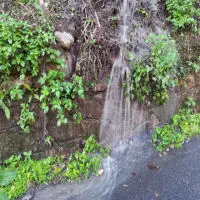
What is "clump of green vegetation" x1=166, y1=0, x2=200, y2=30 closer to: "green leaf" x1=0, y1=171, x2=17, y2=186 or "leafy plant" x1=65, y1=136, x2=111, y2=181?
"leafy plant" x1=65, y1=136, x2=111, y2=181

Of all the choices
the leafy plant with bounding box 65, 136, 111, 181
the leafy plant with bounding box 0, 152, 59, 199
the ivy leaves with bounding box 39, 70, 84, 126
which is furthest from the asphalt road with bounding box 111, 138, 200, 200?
the ivy leaves with bounding box 39, 70, 84, 126

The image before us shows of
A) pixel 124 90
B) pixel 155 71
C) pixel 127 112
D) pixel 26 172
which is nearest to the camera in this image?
pixel 26 172

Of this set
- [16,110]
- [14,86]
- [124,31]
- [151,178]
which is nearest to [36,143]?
[16,110]

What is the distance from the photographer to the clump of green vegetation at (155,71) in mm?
2426

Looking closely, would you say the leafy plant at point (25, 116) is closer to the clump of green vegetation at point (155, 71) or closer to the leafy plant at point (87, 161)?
the leafy plant at point (87, 161)

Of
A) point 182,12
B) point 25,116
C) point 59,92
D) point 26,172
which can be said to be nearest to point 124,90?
point 59,92

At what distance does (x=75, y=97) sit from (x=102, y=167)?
1.08 metres

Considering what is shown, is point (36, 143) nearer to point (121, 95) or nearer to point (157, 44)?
point (121, 95)

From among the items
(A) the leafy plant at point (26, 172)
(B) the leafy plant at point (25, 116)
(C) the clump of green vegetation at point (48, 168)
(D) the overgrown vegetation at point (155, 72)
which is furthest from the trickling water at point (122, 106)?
(B) the leafy plant at point (25, 116)

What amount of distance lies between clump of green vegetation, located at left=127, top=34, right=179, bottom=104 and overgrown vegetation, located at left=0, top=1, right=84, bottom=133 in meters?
0.88

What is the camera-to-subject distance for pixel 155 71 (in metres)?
2.45

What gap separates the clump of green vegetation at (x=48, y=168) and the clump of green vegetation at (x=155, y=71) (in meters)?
1.19

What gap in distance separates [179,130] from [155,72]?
1109 mm

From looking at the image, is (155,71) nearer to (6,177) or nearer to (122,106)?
(122,106)
